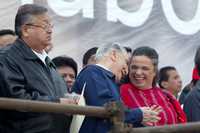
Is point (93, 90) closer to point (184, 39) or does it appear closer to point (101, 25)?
point (101, 25)

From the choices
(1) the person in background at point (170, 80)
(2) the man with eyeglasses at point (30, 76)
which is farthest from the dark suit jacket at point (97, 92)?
(1) the person in background at point (170, 80)

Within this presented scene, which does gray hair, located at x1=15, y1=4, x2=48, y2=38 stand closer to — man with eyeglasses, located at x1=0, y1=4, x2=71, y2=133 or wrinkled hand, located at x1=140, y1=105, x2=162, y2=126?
man with eyeglasses, located at x1=0, y1=4, x2=71, y2=133

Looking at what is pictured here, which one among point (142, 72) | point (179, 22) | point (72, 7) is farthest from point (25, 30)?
point (179, 22)

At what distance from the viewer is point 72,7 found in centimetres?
623

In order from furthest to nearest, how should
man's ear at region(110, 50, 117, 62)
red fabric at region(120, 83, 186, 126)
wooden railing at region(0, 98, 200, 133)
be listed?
1. red fabric at region(120, 83, 186, 126)
2. man's ear at region(110, 50, 117, 62)
3. wooden railing at region(0, 98, 200, 133)

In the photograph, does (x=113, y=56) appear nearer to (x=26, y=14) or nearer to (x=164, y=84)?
(x=26, y=14)

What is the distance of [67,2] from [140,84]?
1834 millimetres

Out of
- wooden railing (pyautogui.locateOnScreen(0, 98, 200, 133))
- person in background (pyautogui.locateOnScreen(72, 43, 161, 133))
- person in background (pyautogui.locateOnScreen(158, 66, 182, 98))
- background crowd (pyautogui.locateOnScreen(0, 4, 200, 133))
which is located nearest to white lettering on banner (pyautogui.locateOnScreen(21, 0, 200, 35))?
person in background (pyautogui.locateOnScreen(158, 66, 182, 98))

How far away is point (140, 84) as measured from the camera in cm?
456

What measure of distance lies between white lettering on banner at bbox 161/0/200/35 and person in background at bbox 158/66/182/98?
0.56 meters

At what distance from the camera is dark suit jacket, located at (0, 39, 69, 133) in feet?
12.0

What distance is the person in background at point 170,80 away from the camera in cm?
645

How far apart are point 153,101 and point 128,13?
90.6 inches

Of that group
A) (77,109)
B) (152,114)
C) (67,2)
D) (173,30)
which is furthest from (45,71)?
(173,30)
